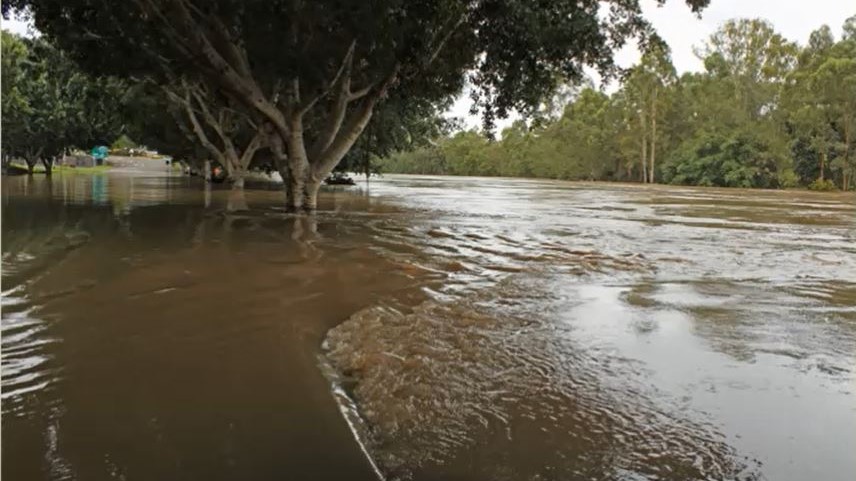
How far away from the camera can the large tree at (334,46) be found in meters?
12.5

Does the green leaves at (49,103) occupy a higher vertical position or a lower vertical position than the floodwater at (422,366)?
higher

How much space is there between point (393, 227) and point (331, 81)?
4200 mm

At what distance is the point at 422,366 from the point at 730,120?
216ft

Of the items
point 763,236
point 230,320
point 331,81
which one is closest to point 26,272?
point 230,320

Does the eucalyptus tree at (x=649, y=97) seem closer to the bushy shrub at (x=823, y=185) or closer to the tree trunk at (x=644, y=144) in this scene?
the tree trunk at (x=644, y=144)

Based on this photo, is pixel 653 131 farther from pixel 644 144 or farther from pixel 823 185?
pixel 823 185

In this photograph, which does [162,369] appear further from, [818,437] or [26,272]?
[26,272]

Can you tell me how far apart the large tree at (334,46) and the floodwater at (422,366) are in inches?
206

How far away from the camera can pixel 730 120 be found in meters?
62.6

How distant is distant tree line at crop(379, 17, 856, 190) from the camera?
51312mm

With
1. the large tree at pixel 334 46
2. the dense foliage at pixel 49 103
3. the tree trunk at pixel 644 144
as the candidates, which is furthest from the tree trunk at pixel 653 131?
the large tree at pixel 334 46

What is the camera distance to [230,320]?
543 cm

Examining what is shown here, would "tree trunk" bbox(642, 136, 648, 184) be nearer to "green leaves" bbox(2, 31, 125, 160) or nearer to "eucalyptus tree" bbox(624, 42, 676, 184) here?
"eucalyptus tree" bbox(624, 42, 676, 184)

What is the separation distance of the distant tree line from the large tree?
90.1 feet
